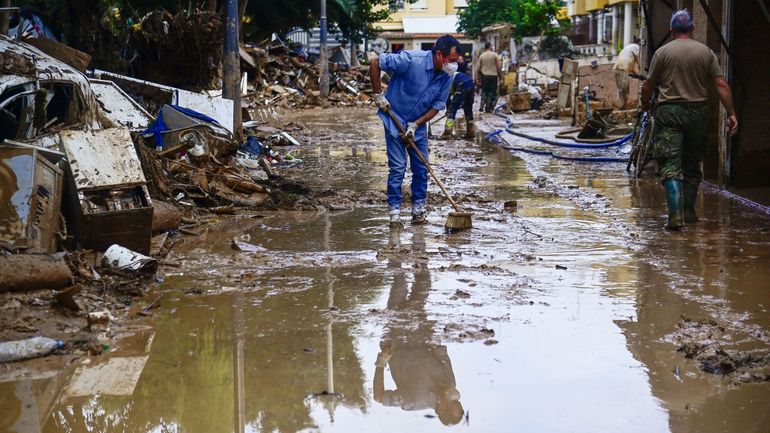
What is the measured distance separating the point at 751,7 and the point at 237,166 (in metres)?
6.22

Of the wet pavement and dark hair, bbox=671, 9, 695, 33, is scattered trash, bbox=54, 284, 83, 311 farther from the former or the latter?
dark hair, bbox=671, 9, 695, 33

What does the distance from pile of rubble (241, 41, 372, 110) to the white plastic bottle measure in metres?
26.1

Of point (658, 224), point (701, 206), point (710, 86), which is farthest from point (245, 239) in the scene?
point (710, 86)

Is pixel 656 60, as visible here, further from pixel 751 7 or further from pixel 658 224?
pixel 751 7

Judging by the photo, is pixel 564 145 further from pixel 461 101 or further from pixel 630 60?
pixel 461 101

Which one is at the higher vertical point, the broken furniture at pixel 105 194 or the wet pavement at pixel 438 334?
the broken furniture at pixel 105 194

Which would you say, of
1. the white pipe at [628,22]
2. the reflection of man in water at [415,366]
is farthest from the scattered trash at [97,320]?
the white pipe at [628,22]

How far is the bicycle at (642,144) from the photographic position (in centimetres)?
1202

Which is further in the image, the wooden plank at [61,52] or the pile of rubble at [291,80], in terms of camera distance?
the pile of rubble at [291,80]

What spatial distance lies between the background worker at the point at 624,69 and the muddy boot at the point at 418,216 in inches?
338

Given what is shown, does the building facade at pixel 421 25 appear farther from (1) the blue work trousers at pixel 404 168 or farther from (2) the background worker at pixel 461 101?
(1) the blue work trousers at pixel 404 168

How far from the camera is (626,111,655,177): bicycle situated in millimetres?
12023

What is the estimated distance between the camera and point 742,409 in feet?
14.0

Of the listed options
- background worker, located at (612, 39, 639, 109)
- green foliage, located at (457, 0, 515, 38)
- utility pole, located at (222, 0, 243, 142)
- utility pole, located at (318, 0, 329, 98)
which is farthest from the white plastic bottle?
green foliage, located at (457, 0, 515, 38)
